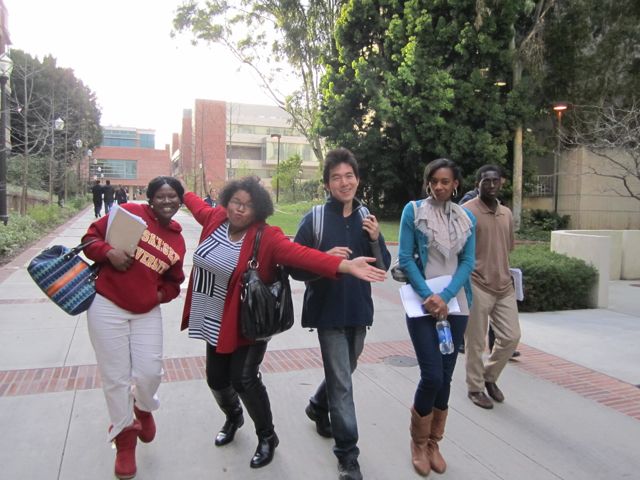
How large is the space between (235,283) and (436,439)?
5.25 feet

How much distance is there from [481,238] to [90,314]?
2926 millimetres

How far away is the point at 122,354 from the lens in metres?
3.04

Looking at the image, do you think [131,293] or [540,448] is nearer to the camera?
[131,293]

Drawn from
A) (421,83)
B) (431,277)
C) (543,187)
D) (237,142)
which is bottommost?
(431,277)

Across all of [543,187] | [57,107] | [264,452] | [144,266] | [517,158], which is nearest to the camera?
[144,266]

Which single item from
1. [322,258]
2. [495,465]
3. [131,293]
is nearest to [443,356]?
[495,465]

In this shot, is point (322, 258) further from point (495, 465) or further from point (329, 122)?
point (329, 122)

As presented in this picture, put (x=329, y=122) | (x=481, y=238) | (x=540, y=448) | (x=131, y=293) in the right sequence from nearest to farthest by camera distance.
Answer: (x=131, y=293)
(x=540, y=448)
(x=481, y=238)
(x=329, y=122)

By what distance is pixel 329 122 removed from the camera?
23.2 metres

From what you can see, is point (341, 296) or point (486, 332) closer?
point (341, 296)

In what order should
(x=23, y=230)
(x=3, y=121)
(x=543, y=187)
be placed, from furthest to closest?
(x=543, y=187) → (x=23, y=230) → (x=3, y=121)

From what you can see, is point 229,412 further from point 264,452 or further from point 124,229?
point 124,229

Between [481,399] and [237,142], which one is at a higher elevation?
[237,142]

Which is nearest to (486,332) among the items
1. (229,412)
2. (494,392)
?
(494,392)
